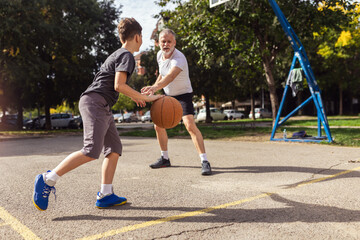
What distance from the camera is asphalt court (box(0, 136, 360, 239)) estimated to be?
101 inches

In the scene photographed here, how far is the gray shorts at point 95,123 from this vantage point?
124 inches

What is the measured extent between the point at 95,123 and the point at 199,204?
1.33 meters

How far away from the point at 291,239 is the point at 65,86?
23.9 metres

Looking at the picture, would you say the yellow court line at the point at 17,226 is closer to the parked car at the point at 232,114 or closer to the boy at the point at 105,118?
the boy at the point at 105,118

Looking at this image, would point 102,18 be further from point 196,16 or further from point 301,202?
point 301,202

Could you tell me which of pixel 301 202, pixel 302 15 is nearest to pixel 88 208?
pixel 301 202

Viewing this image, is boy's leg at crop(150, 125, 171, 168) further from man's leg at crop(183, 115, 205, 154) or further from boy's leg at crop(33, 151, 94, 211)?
boy's leg at crop(33, 151, 94, 211)

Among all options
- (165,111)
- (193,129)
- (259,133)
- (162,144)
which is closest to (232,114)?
(259,133)

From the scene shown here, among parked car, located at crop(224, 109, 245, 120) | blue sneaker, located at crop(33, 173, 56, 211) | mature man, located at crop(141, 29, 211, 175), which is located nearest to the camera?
blue sneaker, located at crop(33, 173, 56, 211)

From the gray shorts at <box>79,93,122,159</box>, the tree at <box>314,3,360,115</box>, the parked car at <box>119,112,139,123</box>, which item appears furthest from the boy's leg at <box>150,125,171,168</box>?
the parked car at <box>119,112,139,123</box>

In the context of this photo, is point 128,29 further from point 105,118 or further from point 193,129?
point 193,129

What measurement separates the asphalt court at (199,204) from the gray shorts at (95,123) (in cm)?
61

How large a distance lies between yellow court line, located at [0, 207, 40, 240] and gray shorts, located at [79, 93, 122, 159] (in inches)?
32.2

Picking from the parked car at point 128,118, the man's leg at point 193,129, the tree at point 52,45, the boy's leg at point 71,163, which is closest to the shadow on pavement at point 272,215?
the boy's leg at point 71,163
